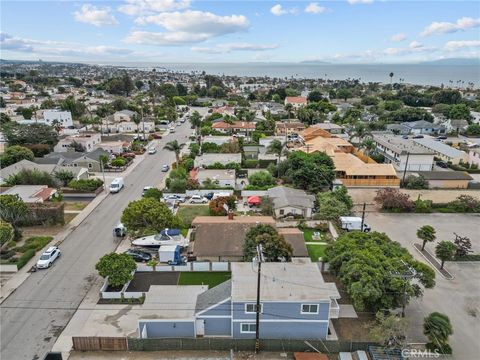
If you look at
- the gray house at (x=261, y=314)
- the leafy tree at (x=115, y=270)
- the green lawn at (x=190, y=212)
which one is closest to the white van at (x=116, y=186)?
the green lawn at (x=190, y=212)

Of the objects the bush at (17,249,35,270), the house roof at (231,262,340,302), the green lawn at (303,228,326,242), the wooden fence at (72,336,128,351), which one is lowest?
the green lawn at (303,228,326,242)

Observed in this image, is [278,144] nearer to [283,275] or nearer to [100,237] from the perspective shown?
[100,237]

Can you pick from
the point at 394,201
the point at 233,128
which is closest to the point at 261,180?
the point at 394,201

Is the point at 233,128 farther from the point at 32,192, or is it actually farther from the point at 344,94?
the point at 344,94

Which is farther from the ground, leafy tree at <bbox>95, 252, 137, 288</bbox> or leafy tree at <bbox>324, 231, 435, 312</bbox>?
leafy tree at <bbox>324, 231, 435, 312</bbox>

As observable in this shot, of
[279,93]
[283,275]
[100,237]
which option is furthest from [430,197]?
[279,93]

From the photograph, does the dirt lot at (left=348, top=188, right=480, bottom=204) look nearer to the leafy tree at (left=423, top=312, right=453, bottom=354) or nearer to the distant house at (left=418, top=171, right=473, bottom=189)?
the distant house at (left=418, top=171, right=473, bottom=189)

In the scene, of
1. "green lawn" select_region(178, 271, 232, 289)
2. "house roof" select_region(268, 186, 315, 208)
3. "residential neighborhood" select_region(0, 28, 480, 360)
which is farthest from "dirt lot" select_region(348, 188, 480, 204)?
"green lawn" select_region(178, 271, 232, 289)
